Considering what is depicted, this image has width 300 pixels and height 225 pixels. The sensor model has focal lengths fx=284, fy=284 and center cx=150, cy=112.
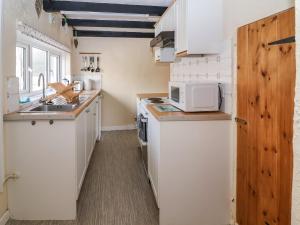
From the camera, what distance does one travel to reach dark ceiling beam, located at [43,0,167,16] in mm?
3676

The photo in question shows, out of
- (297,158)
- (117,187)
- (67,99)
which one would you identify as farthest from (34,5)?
(297,158)

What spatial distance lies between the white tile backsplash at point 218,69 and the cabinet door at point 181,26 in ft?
0.97

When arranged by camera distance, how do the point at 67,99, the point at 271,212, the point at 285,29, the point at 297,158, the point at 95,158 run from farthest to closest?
1. the point at 95,158
2. the point at 67,99
3. the point at 271,212
4. the point at 285,29
5. the point at 297,158

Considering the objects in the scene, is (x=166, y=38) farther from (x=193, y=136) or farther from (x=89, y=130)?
(x=89, y=130)

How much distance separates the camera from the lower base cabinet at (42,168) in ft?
7.93

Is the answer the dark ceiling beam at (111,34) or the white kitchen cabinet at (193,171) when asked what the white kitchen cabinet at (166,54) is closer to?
the white kitchen cabinet at (193,171)

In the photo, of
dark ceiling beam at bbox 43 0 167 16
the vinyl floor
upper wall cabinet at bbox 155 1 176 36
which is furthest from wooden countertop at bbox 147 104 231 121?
dark ceiling beam at bbox 43 0 167 16

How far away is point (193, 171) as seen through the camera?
239 centimetres

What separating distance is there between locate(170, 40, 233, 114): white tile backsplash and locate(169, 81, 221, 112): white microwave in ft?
0.28

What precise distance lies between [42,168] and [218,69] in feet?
5.93

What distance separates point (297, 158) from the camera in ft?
1.86

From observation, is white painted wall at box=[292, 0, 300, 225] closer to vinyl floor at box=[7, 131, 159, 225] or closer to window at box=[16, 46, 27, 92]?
vinyl floor at box=[7, 131, 159, 225]

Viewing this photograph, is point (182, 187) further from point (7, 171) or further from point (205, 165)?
point (7, 171)

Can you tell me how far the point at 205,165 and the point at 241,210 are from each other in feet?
1.45
